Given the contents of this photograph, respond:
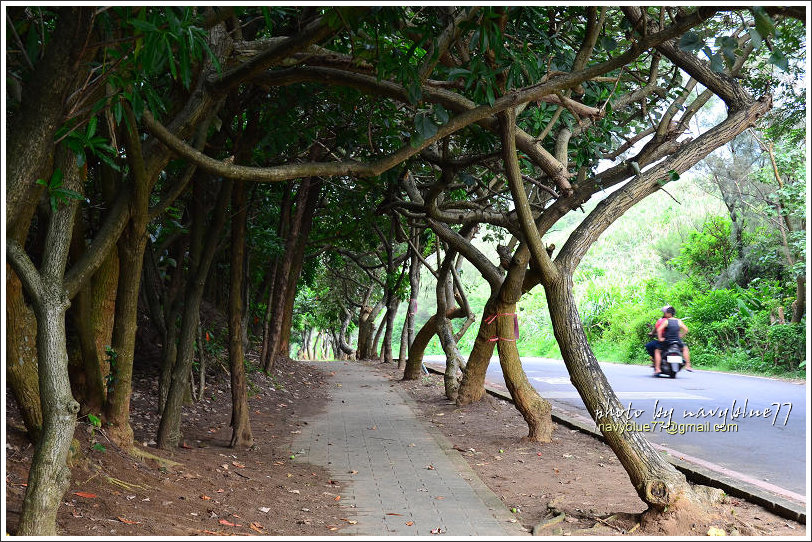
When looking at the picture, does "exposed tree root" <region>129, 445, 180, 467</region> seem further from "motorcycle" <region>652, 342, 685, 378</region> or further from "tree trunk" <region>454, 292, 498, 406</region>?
"motorcycle" <region>652, 342, 685, 378</region>

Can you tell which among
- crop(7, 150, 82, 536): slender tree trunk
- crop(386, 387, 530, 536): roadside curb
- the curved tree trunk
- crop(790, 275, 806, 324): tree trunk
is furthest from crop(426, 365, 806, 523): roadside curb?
crop(790, 275, 806, 324): tree trunk

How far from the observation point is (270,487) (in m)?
6.77

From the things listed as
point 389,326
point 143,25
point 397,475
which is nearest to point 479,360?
point 397,475

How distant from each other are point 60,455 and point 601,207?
5.05 metres

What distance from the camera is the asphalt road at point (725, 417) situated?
822 centimetres

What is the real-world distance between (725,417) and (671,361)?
5.80m

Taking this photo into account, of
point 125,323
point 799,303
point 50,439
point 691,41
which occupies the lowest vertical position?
point 50,439

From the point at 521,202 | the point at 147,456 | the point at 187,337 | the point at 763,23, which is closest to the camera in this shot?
the point at 763,23

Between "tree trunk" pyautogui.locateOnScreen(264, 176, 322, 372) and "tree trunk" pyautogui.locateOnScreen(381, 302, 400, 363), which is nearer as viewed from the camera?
"tree trunk" pyautogui.locateOnScreen(264, 176, 322, 372)

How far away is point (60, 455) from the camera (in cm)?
395

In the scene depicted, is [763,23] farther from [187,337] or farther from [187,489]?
[187,337]

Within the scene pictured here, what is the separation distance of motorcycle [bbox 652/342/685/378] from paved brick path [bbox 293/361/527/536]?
265 inches

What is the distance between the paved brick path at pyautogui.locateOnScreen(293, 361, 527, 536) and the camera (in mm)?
5645

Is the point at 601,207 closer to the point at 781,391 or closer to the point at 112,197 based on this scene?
the point at 112,197
